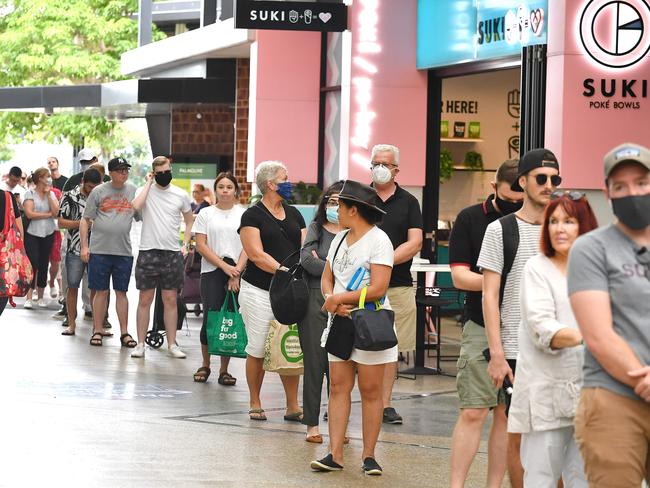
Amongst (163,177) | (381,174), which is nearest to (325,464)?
(381,174)

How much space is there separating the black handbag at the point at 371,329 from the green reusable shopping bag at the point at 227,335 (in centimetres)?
393

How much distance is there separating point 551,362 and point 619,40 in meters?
7.75

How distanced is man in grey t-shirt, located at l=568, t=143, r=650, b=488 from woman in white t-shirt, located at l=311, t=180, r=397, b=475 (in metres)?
3.44

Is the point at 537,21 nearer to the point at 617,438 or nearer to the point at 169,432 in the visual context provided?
the point at 169,432

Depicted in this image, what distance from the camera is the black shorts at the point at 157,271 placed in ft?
47.2

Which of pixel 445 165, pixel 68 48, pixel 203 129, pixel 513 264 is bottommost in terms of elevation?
pixel 513 264

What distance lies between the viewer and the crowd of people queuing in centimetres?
495

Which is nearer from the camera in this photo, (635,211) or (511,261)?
(635,211)

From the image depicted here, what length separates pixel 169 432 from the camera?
9.96 m

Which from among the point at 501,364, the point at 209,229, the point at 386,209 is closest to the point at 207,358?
the point at 209,229

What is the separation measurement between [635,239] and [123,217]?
35.7 feet

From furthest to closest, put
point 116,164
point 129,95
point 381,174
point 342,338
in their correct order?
1. point 129,95
2. point 116,164
3. point 381,174
4. point 342,338

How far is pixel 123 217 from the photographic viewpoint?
1537 centimetres

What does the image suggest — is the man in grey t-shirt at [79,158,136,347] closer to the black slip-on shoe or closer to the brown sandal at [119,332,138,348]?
the brown sandal at [119,332,138,348]
